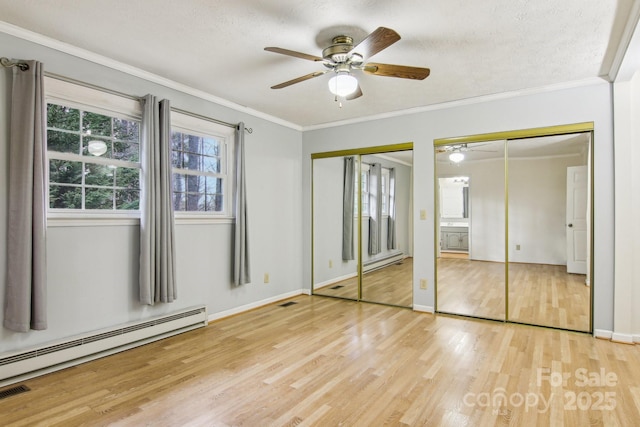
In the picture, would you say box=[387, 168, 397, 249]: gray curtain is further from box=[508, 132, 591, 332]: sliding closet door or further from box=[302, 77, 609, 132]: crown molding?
box=[508, 132, 591, 332]: sliding closet door

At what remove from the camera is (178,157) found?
11.8 feet

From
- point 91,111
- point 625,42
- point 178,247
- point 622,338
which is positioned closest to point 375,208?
point 178,247

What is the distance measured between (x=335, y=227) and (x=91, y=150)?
3.06m

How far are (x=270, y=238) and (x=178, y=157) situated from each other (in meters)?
1.59

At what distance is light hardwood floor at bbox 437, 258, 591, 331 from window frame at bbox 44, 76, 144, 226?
3425 millimetres

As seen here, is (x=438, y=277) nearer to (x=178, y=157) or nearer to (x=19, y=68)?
(x=178, y=157)

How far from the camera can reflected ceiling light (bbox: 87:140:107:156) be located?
2.90m

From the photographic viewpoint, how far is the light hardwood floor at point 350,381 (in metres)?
2.03

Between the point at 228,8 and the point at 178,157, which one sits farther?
the point at 178,157

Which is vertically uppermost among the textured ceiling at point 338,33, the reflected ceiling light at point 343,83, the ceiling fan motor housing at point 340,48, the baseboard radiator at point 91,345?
the textured ceiling at point 338,33

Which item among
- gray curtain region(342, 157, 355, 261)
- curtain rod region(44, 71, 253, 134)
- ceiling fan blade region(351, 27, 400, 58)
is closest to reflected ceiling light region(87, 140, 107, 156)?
curtain rod region(44, 71, 253, 134)

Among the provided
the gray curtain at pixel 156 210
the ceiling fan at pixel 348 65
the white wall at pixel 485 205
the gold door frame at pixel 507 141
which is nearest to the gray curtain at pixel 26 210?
the gray curtain at pixel 156 210

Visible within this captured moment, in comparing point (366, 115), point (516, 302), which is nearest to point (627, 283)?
point (516, 302)

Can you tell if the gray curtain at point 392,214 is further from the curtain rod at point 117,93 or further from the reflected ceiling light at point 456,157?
the curtain rod at point 117,93
